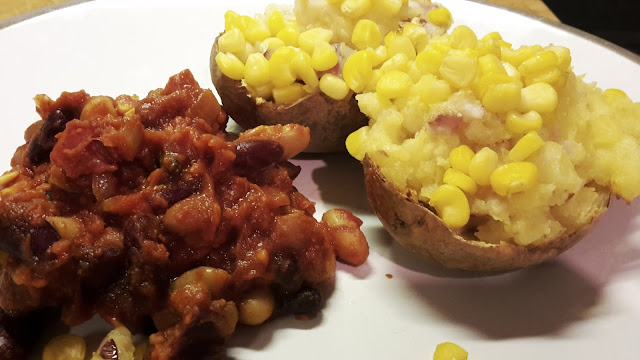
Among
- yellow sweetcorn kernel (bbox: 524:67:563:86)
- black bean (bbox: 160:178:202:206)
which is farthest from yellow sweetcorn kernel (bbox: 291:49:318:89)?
yellow sweetcorn kernel (bbox: 524:67:563:86)

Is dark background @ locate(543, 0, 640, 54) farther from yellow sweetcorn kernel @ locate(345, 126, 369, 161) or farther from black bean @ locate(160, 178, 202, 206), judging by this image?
black bean @ locate(160, 178, 202, 206)

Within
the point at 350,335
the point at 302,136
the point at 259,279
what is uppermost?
the point at 302,136

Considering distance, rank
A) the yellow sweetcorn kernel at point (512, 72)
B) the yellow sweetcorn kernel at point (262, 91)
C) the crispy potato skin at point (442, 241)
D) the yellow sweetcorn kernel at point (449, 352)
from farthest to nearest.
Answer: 1. the yellow sweetcorn kernel at point (262, 91)
2. the yellow sweetcorn kernel at point (512, 72)
3. the crispy potato skin at point (442, 241)
4. the yellow sweetcorn kernel at point (449, 352)

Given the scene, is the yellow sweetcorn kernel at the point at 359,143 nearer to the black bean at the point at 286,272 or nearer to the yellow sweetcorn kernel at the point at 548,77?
the black bean at the point at 286,272

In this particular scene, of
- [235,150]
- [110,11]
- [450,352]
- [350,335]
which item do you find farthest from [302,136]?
[110,11]

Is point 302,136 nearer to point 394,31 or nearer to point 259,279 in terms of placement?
point 259,279

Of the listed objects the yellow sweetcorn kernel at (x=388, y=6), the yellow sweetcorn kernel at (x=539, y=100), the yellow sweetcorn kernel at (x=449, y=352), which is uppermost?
the yellow sweetcorn kernel at (x=388, y=6)

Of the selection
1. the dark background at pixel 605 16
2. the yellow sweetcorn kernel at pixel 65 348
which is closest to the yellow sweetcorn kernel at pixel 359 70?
the yellow sweetcorn kernel at pixel 65 348
